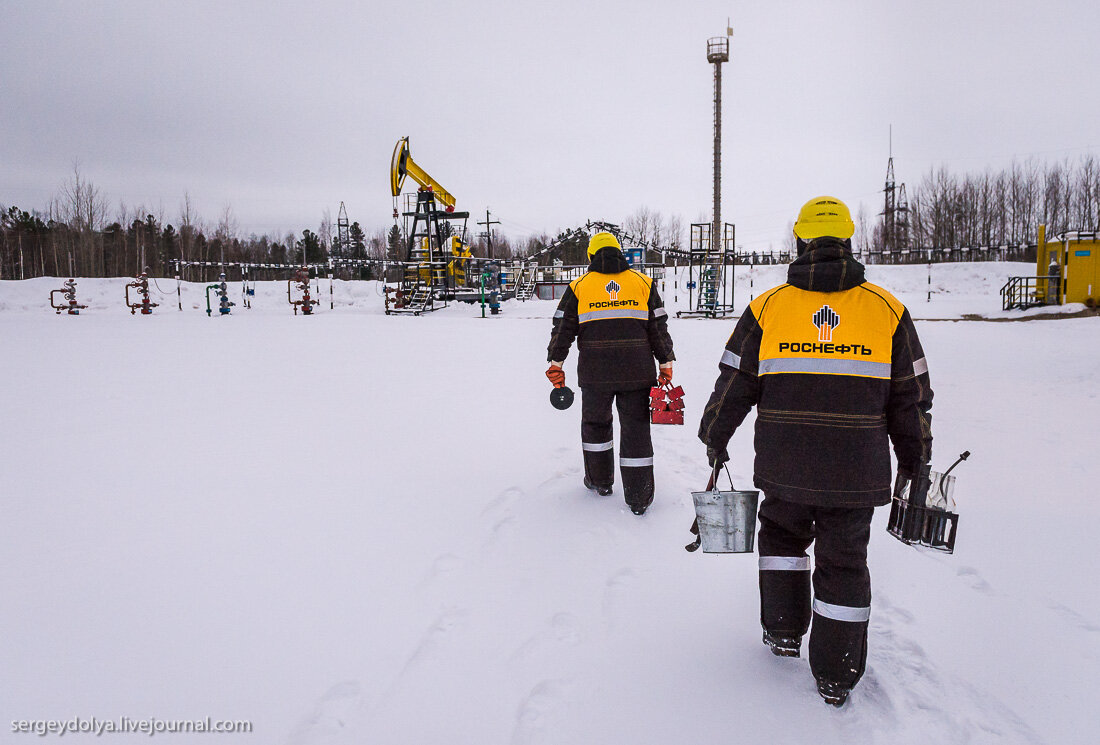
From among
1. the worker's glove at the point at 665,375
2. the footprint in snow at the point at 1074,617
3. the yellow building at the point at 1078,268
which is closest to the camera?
the footprint in snow at the point at 1074,617

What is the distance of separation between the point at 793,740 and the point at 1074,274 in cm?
2370

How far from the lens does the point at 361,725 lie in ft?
7.47

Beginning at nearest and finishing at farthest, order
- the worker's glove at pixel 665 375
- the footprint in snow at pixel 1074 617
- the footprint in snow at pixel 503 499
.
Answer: the footprint in snow at pixel 1074 617 < the worker's glove at pixel 665 375 < the footprint in snow at pixel 503 499

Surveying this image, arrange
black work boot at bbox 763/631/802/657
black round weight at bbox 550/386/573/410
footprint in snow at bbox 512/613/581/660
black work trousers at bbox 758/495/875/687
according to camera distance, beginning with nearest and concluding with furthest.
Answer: black work trousers at bbox 758/495/875/687 < black work boot at bbox 763/631/802/657 < footprint in snow at bbox 512/613/581/660 < black round weight at bbox 550/386/573/410

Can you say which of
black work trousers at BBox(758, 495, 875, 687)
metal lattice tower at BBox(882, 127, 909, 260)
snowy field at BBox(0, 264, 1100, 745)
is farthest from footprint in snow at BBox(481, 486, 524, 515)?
metal lattice tower at BBox(882, 127, 909, 260)

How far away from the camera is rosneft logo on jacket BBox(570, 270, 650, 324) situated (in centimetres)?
429

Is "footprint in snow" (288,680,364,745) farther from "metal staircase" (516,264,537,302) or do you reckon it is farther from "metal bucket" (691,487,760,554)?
"metal staircase" (516,264,537,302)

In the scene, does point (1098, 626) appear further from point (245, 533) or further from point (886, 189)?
point (886, 189)

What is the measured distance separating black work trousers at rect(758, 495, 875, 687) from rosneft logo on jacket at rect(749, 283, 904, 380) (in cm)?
56

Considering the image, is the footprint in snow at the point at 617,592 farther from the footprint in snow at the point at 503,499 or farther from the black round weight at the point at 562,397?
the black round weight at the point at 562,397

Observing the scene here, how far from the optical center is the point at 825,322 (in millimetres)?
2318

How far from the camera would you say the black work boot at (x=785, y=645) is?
8.70 feet

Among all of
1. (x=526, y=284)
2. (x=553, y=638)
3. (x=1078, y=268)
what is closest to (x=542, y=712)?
(x=553, y=638)

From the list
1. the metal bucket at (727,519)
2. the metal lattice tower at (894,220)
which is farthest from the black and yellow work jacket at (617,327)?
the metal lattice tower at (894,220)
